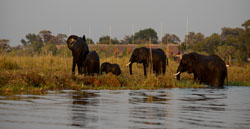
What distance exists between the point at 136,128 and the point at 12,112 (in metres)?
2.45

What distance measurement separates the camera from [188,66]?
18.5m

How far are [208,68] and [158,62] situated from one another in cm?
238

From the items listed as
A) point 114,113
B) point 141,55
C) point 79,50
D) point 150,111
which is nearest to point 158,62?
point 141,55

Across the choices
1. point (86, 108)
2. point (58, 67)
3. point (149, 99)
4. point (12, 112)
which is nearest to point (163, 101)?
point (149, 99)

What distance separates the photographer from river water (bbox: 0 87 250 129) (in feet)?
22.4

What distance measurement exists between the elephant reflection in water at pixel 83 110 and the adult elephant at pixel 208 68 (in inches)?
297

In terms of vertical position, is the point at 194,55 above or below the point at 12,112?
above

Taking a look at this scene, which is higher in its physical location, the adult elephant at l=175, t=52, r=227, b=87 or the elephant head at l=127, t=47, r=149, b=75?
the elephant head at l=127, t=47, r=149, b=75

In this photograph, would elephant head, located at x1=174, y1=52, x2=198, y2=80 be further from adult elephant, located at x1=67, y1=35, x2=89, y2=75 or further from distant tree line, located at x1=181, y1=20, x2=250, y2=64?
distant tree line, located at x1=181, y1=20, x2=250, y2=64

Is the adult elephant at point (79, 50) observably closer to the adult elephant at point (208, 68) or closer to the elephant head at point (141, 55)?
the elephant head at point (141, 55)

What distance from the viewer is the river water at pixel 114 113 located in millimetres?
6820

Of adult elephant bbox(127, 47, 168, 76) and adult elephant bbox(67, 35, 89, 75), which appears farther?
adult elephant bbox(127, 47, 168, 76)

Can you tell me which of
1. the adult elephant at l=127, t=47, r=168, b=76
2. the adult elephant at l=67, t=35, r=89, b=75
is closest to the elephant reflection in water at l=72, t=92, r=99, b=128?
the adult elephant at l=67, t=35, r=89, b=75

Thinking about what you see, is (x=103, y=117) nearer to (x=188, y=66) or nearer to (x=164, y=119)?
(x=164, y=119)
